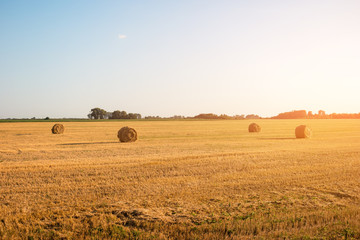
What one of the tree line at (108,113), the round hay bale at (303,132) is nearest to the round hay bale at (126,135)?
the round hay bale at (303,132)

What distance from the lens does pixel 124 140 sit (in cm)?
2383

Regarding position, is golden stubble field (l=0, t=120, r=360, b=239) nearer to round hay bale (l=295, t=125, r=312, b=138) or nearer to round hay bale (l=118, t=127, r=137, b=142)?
round hay bale (l=118, t=127, r=137, b=142)

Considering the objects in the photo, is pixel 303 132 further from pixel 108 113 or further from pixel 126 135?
pixel 108 113

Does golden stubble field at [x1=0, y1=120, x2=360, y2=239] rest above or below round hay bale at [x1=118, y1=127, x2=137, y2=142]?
below

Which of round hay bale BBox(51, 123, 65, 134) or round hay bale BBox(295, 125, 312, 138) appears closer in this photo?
round hay bale BBox(295, 125, 312, 138)

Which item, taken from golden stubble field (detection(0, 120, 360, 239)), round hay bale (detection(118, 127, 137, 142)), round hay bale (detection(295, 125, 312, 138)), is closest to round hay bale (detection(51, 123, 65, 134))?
round hay bale (detection(118, 127, 137, 142))

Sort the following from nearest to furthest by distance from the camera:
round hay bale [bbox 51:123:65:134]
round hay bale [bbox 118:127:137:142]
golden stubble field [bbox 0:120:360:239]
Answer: golden stubble field [bbox 0:120:360:239] < round hay bale [bbox 118:127:137:142] < round hay bale [bbox 51:123:65:134]

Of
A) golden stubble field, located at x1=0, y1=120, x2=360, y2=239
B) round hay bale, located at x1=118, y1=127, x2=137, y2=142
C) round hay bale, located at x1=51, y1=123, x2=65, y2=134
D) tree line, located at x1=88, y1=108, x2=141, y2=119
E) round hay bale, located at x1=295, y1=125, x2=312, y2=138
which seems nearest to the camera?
golden stubble field, located at x1=0, y1=120, x2=360, y2=239

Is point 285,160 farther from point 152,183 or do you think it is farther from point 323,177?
point 152,183

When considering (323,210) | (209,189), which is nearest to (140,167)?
(209,189)

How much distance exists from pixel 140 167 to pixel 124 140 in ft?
41.0

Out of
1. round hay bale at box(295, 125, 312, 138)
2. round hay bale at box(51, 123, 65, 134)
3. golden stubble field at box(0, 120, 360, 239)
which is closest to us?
golden stubble field at box(0, 120, 360, 239)

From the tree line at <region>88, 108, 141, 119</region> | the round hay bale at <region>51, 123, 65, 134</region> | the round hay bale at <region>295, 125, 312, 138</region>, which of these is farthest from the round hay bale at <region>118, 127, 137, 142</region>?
the tree line at <region>88, 108, 141, 119</region>

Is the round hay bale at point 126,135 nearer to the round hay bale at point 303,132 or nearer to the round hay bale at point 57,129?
the round hay bale at point 57,129
